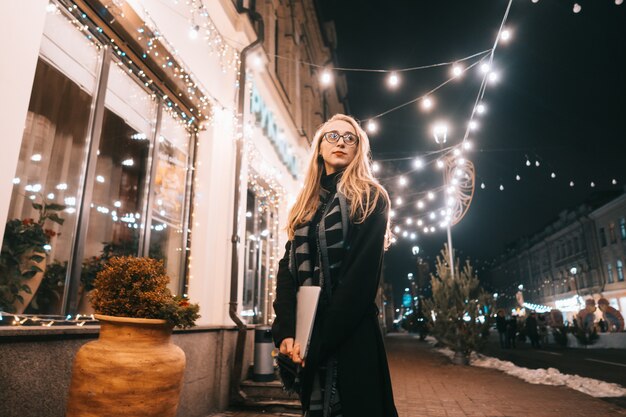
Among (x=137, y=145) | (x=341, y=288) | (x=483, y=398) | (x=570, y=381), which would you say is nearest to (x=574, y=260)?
(x=570, y=381)

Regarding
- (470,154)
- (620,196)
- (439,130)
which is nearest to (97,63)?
(439,130)

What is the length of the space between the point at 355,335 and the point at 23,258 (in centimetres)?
361

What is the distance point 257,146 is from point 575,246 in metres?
49.3

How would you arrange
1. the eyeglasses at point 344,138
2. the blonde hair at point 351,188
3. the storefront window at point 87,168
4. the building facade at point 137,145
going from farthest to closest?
the storefront window at point 87,168, the building facade at point 137,145, the eyeglasses at point 344,138, the blonde hair at point 351,188

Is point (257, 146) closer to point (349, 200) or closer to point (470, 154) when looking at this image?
point (349, 200)

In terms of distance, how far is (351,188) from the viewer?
199 cm

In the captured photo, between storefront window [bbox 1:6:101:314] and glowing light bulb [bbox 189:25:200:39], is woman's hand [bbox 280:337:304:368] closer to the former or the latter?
storefront window [bbox 1:6:101:314]

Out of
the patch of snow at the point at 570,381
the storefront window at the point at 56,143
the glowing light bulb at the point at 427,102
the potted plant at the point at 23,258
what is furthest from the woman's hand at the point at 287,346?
the glowing light bulb at the point at 427,102

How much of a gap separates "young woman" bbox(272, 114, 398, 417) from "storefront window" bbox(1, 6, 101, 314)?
3.23m

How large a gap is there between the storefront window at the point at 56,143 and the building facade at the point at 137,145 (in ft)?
0.04

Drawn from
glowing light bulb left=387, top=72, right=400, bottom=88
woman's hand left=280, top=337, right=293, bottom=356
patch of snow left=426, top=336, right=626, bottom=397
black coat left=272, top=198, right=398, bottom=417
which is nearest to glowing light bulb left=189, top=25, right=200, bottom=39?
glowing light bulb left=387, top=72, right=400, bottom=88

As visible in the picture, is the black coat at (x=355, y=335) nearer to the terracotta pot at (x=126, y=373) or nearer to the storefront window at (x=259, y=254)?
the terracotta pot at (x=126, y=373)

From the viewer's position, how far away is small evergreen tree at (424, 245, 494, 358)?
12.4m

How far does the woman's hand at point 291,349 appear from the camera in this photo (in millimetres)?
1610
